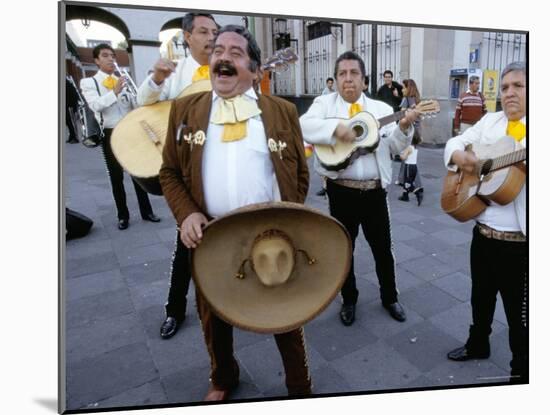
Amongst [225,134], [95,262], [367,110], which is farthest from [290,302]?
[95,262]

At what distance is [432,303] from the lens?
2.61 meters

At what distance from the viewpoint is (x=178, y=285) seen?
2.36m

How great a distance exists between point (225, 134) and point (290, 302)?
0.78m

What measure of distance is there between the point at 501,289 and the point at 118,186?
2.13 meters

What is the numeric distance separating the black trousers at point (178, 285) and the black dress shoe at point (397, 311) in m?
1.28

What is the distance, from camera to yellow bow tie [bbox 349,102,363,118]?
2.27m

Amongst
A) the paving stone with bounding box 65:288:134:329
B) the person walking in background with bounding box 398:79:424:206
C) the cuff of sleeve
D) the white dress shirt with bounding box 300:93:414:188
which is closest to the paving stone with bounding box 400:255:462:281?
the person walking in background with bounding box 398:79:424:206

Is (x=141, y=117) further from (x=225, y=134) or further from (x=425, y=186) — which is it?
(x=425, y=186)

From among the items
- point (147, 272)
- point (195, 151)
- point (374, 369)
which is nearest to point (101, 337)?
point (147, 272)

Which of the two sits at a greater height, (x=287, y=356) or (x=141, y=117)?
(x=141, y=117)

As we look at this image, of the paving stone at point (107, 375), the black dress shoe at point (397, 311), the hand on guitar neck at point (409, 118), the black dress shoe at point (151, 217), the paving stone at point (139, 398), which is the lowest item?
the paving stone at point (139, 398)

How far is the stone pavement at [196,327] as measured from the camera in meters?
2.03

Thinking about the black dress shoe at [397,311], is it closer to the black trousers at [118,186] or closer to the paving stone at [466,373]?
the paving stone at [466,373]

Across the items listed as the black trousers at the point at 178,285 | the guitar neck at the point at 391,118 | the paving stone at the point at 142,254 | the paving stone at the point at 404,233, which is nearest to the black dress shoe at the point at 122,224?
the paving stone at the point at 142,254
